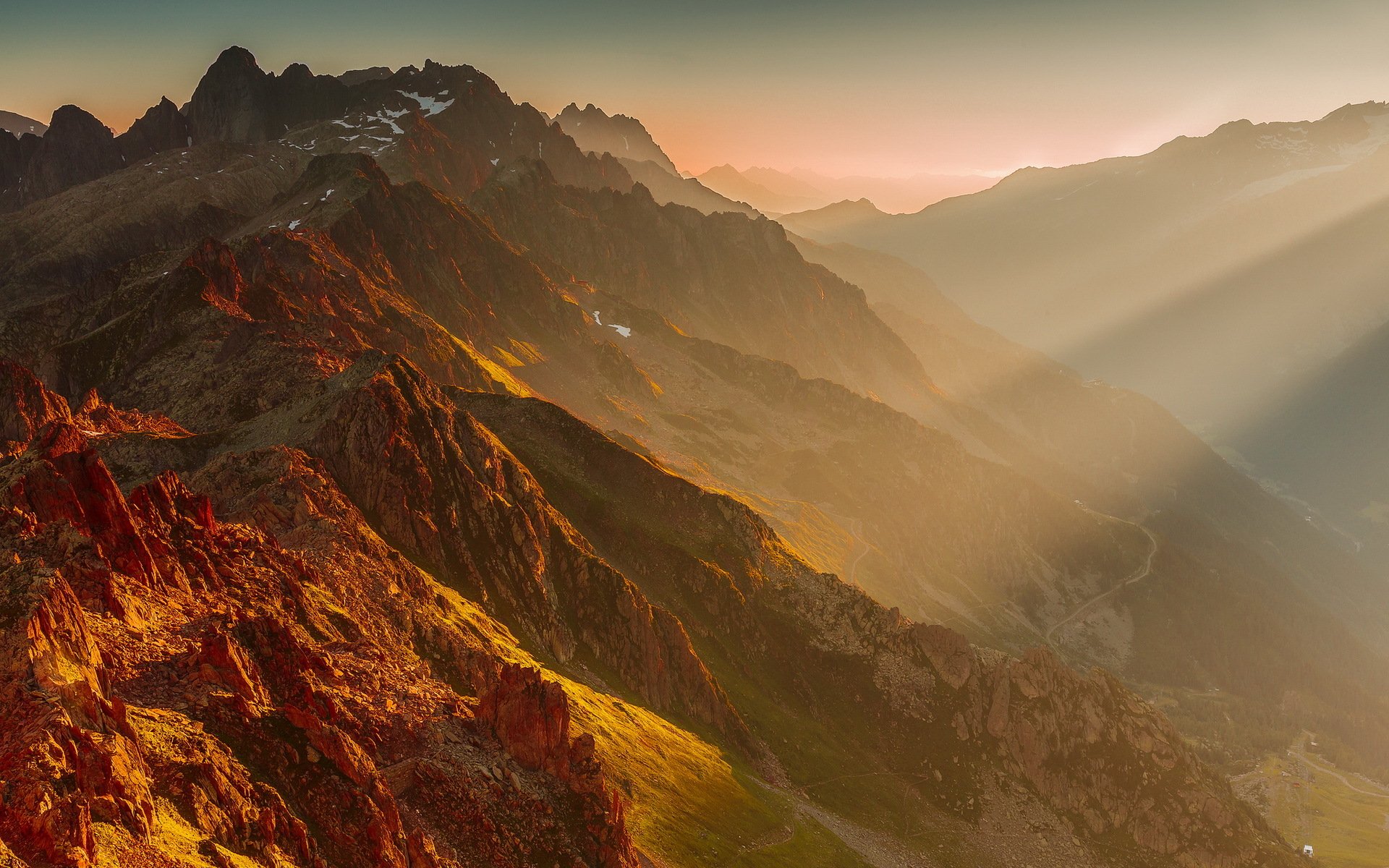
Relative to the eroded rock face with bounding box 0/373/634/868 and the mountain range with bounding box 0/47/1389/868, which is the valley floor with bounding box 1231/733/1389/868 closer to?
the mountain range with bounding box 0/47/1389/868

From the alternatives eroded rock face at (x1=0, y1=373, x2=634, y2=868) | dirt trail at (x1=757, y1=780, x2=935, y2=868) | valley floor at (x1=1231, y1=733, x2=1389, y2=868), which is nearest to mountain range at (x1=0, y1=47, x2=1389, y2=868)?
eroded rock face at (x1=0, y1=373, x2=634, y2=868)

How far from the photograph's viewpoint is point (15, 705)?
35969 mm

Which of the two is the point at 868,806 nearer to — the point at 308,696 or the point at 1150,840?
the point at 1150,840

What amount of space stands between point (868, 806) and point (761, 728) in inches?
662

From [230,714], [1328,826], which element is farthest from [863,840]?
[1328,826]

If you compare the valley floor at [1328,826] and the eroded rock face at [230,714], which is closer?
the eroded rock face at [230,714]

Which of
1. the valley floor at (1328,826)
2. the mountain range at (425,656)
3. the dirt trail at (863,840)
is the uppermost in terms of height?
the mountain range at (425,656)

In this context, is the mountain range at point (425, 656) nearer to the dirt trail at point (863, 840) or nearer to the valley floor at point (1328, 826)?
the dirt trail at point (863, 840)

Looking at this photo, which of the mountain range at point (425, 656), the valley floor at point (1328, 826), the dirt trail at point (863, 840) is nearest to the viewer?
the mountain range at point (425, 656)

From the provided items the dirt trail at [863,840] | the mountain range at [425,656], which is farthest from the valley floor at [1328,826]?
the dirt trail at [863,840]

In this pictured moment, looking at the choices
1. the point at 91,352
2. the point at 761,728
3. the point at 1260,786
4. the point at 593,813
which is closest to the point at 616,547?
the point at 761,728

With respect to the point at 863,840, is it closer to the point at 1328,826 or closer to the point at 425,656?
the point at 425,656

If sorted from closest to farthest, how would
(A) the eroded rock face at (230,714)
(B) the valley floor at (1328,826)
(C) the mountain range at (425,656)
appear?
(A) the eroded rock face at (230,714), (C) the mountain range at (425,656), (B) the valley floor at (1328,826)

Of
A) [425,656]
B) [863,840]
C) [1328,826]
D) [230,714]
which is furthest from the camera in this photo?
[1328,826]
